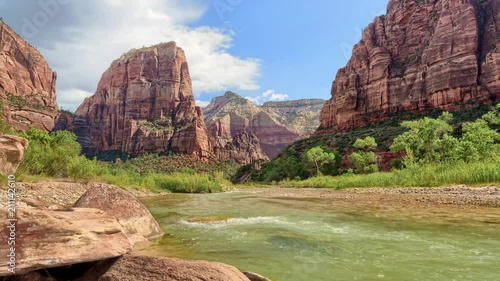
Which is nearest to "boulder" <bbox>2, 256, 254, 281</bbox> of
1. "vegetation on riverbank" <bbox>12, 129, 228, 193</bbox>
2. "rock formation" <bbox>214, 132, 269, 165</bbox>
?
"vegetation on riverbank" <bbox>12, 129, 228, 193</bbox>

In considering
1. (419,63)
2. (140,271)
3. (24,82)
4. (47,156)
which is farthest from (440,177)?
(24,82)

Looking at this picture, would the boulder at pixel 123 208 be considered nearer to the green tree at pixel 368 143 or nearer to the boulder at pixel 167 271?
the boulder at pixel 167 271

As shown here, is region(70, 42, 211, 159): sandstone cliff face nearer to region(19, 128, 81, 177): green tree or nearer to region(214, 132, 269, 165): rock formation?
region(214, 132, 269, 165): rock formation

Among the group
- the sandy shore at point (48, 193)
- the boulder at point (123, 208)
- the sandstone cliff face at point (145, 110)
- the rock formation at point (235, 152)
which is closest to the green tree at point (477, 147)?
the boulder at point (123, 208)

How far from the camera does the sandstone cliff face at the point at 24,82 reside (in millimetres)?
94375

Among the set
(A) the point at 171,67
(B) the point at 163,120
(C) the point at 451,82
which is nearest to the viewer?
(C) the point at 451,82

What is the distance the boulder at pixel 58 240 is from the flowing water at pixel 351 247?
2.19 metres

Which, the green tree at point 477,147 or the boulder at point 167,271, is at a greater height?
the green tree at point 477,147

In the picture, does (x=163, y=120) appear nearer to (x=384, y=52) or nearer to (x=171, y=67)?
(x=171, y=67)

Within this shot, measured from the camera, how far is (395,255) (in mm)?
6215

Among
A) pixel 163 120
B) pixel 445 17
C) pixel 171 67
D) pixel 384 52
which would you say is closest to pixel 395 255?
pixel 445 17

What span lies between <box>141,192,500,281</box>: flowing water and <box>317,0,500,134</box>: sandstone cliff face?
277 ft

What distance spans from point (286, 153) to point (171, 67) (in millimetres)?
110232

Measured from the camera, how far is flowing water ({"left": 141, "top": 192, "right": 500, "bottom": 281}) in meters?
5.16
